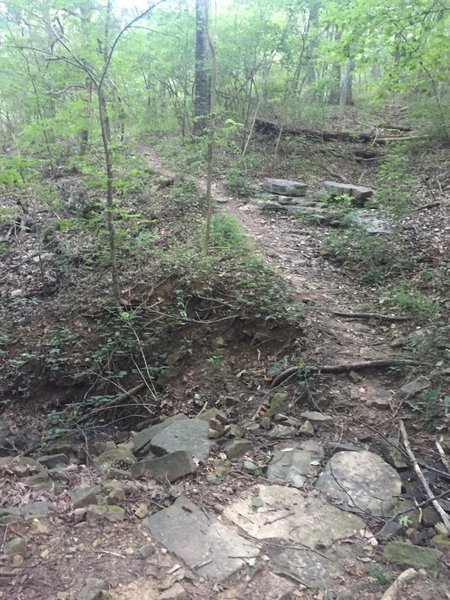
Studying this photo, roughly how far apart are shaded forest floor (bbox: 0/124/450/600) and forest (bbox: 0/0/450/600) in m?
0.03

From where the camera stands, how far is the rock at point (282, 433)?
4.57 metres

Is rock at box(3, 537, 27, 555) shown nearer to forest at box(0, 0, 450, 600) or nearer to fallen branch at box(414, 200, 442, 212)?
forest at box(0, 0, 450, 600)

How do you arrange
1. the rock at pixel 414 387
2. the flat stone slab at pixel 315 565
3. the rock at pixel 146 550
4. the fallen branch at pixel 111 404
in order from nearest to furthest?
the flat stone slab at pixel 315 565, the rock at pixel 146 550, the rock at pixel 414 387, the fallen branch at pixel 111 404

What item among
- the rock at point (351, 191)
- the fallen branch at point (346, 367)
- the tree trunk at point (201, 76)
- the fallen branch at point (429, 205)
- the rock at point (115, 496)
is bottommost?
the rock at point (115, 496)

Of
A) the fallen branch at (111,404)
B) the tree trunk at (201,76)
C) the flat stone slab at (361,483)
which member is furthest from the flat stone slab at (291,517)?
the tree trunk at (201,76)

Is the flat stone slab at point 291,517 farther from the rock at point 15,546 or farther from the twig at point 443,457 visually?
the rock at point 15,546

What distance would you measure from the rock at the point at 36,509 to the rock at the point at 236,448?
1.67m

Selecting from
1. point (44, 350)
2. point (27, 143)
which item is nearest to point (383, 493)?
point (44, 350)

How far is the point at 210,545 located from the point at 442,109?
11890 mm

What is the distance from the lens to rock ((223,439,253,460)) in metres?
4.33

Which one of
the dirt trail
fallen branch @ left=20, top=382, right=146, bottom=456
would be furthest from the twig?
fallen branch @ left=20, top=382, right=146, bottom=456

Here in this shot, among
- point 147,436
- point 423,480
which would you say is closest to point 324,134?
point 147,436

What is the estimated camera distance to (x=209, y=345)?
6312 millimetres

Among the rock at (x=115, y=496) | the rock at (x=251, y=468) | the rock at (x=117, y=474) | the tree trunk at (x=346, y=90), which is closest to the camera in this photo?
the rock at (x=115, y=496)
